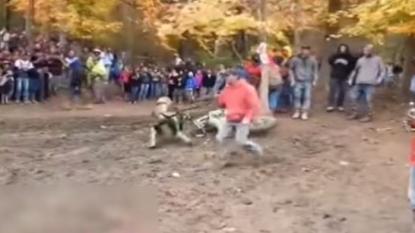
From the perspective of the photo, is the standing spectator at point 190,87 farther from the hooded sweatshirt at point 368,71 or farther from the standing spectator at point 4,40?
the hooded sweatshirt at point 368,71

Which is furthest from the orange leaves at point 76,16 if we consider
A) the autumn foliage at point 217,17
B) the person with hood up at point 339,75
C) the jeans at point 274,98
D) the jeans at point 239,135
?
the jeans at point 239,135

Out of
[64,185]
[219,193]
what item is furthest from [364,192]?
[64,185]

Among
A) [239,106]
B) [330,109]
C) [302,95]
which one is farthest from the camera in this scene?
[330,109]

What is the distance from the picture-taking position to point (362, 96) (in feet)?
60.6

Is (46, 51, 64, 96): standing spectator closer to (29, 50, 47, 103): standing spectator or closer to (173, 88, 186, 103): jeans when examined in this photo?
(29, 50, 47, 103): standing spectator

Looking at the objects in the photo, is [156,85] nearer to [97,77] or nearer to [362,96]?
[97,77]

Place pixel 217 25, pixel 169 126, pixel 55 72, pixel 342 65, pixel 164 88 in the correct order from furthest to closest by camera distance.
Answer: pixel 164 88 < pixel 217 25 < pixel 55 72 < pixel 342 65 < pixel 169 126

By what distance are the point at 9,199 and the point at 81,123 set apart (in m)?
14.7

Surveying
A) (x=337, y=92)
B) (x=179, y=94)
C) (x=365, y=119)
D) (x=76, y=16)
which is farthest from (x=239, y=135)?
(x=76, y=16)

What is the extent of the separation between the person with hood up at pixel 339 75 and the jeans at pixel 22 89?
828 cm

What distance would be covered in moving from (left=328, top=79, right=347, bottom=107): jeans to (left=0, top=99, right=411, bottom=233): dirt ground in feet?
1.79

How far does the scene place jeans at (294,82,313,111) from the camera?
1856 centimetres

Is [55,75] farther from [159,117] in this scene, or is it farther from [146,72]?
[159,117]

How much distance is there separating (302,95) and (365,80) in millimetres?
1454
